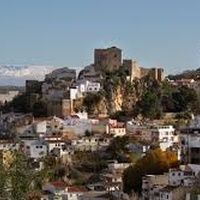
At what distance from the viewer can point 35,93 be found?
5078 centimetres

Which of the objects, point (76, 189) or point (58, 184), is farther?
point (58, 184)

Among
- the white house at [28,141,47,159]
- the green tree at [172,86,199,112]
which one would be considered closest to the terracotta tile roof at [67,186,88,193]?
the white house at [28,141,47,159]

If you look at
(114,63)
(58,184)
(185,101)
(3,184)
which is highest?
(114,63)

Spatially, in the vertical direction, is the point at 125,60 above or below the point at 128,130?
above

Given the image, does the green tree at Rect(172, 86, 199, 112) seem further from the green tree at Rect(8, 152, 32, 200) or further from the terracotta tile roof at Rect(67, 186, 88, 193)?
the green tree at Rect(8, 152, 32, 200)

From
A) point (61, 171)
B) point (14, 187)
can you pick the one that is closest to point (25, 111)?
point (61, 171)

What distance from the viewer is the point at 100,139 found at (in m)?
40.5

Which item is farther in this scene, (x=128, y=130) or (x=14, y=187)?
(x=128, y=130)

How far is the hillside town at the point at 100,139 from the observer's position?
28.4 meters

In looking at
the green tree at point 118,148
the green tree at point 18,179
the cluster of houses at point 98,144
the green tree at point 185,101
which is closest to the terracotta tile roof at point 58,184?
the cluster of houses at point 98,144

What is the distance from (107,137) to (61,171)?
193 inches

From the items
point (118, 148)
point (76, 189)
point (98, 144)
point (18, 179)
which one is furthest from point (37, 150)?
point (18, 179)

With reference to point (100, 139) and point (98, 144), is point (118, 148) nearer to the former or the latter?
point (98, 144)

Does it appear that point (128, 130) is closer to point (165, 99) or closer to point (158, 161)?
point (165, 99)
